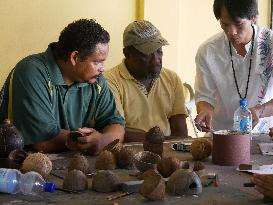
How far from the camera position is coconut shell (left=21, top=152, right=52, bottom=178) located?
2139mm

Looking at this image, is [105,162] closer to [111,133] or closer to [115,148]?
[115,148]

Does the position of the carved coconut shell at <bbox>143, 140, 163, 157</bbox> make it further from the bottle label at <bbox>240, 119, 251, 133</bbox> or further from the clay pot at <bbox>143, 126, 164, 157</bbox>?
the bottle label at <bbox>240, 119, 251, 133</bbox>

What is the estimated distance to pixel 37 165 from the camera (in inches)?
84.6

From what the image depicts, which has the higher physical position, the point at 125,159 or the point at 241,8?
the point at 241,8

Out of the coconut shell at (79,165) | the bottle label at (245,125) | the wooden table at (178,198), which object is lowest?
the wooden table at (178,198)

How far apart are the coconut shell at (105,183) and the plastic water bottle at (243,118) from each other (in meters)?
1.35

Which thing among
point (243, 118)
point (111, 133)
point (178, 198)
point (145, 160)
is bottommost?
point (178, 198)

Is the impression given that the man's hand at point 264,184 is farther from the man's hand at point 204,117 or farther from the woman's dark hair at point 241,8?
the woman's dark hair at point 241,8

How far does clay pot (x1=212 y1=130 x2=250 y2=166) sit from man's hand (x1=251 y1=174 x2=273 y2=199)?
48 cm

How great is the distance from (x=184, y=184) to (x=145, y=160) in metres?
0.41

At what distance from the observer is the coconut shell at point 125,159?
94.5 inches

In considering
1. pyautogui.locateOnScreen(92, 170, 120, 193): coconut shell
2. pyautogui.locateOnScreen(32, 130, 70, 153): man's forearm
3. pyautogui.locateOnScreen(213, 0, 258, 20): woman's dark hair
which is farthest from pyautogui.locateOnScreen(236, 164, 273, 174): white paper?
pyautogui.locateOnScreen(213, 0, 258, 20): woman's dark hair

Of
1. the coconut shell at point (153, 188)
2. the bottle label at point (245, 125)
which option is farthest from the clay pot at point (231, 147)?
the bottle label at point (245, 125)

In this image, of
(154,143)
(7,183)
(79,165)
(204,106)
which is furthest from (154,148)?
(204,106)
